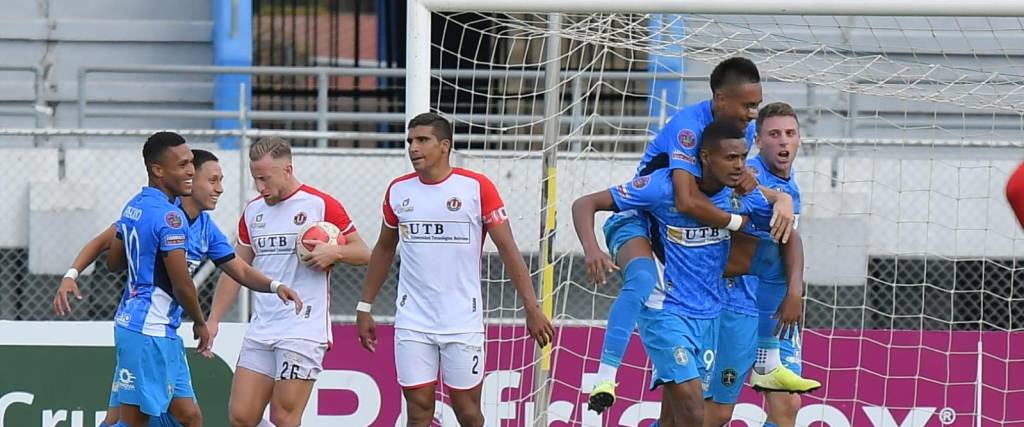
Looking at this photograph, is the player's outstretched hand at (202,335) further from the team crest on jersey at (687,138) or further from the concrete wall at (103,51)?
the concrete wall at (103,51)

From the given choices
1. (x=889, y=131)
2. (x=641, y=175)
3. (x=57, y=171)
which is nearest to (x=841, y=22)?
(x=889, y=131)

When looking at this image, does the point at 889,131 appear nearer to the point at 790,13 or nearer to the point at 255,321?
the point at 790,13

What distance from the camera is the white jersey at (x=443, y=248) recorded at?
6.98 metres

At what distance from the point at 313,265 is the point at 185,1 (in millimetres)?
6609

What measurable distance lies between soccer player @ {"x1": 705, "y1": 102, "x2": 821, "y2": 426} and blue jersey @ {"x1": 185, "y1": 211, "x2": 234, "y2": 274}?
2562 mm

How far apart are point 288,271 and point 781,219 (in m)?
2.56

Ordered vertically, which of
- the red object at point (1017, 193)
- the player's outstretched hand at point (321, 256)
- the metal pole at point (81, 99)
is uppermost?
the metal pole at point (81, 99)

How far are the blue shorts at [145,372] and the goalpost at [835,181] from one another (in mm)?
1804

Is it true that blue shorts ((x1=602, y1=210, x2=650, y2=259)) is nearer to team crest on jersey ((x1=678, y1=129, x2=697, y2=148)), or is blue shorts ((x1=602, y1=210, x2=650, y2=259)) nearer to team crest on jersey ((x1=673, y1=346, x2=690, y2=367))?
team crest on jersey ((x1=678, y1=129, x2=697, y2=148))

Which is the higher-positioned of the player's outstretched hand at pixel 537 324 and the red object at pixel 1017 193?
the red object at pixel 1017 193

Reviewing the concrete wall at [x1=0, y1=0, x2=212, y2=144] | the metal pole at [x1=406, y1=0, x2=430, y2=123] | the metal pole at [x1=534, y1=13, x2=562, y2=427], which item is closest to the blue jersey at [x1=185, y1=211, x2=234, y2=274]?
the metal pole at [x1=406, y1=0, x2=430, y2=123]

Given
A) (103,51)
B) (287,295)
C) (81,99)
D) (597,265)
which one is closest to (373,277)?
(287,295)

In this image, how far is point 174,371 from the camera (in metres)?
7.04

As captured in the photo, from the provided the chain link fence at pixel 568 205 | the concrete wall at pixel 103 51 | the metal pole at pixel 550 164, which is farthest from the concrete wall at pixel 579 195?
the concrete wall at pixel 103 51
